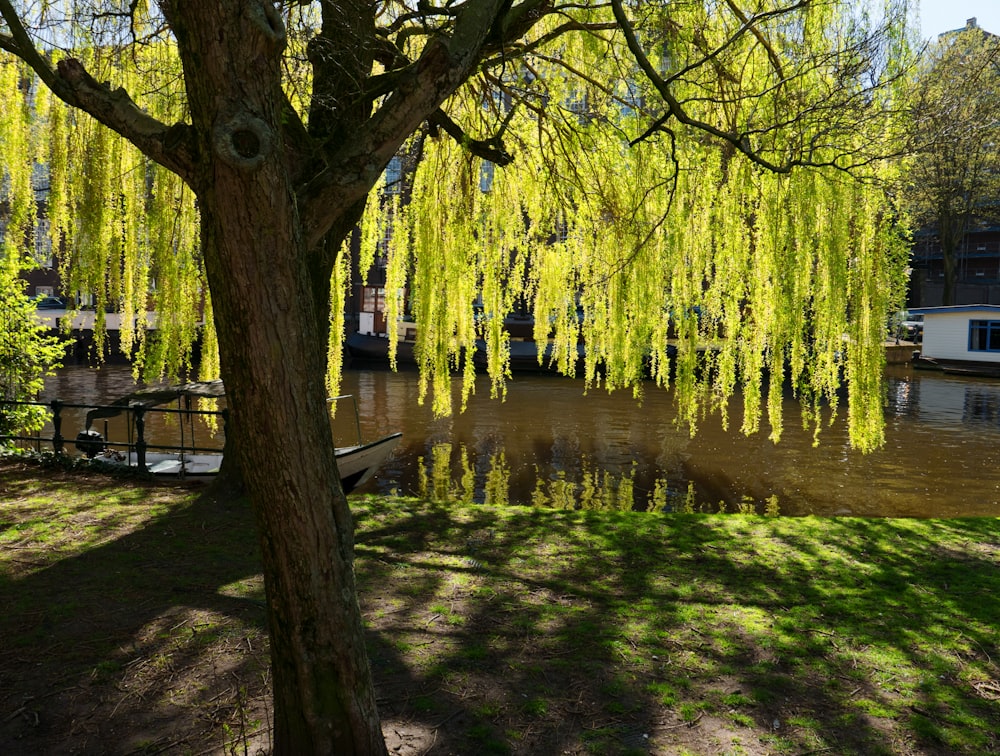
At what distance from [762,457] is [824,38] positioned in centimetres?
980

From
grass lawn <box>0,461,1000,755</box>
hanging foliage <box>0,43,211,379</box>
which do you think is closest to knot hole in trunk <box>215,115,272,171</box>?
grass lawn <box>0,461,1000,755</box>

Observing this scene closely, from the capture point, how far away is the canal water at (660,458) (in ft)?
42.2

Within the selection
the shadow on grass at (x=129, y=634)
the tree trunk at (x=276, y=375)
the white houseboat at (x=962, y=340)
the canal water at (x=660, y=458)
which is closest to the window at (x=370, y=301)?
the canal water at (x=660, y=458)

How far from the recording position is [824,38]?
7.67 metres

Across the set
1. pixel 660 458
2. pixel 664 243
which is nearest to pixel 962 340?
pixel 660 458

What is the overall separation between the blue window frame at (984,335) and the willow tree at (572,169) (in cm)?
3044

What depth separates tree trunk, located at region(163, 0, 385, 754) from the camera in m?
2.81

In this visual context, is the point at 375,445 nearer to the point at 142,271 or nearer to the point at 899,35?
the point at 142,271

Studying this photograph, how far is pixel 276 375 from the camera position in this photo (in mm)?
2898

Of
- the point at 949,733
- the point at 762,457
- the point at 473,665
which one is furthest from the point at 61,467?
the point at 762,457

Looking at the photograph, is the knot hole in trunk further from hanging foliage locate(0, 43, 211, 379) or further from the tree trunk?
hanging foliage locate(0, 43, 211, 379)

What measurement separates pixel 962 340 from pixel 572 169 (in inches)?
1264

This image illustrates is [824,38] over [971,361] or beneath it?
over

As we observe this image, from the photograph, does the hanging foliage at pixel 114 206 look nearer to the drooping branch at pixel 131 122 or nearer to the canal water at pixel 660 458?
the canal water at pixel 660 458
